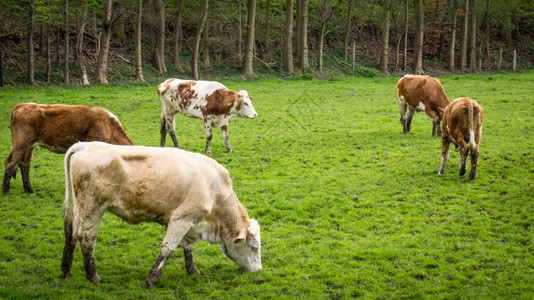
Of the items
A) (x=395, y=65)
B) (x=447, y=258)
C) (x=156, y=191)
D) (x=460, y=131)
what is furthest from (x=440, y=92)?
(x=395, y=65)

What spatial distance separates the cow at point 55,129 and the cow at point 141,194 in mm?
4186

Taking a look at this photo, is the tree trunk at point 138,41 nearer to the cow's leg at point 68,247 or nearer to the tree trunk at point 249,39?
the tree trunk at point 249,39

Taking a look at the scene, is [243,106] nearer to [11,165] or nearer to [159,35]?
[11,165]

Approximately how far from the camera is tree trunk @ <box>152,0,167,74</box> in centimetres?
3262

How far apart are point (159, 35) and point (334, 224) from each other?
26.6 m

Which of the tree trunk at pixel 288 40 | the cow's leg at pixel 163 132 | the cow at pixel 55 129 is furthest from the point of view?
the tree trunk at pixel 288 40

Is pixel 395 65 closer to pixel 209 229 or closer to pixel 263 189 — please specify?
pixel 263 189

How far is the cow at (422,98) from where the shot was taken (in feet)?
57.0

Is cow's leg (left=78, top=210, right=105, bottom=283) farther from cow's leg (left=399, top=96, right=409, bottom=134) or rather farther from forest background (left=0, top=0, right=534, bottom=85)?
forest background (left=0, top=0, right=534, bottom=85)

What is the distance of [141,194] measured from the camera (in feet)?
23.4

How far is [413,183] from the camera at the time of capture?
42.0ft

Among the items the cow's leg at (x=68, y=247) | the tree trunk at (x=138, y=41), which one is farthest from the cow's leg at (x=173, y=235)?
the tree trunk at (x=138, y=41)

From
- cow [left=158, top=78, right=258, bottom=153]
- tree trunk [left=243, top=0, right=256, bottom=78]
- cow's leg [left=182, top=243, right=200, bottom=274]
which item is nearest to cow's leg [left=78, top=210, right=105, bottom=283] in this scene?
cow's leg [left=182, top=243, right=200, bottom=274]

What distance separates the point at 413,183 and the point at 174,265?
23.4 feet
